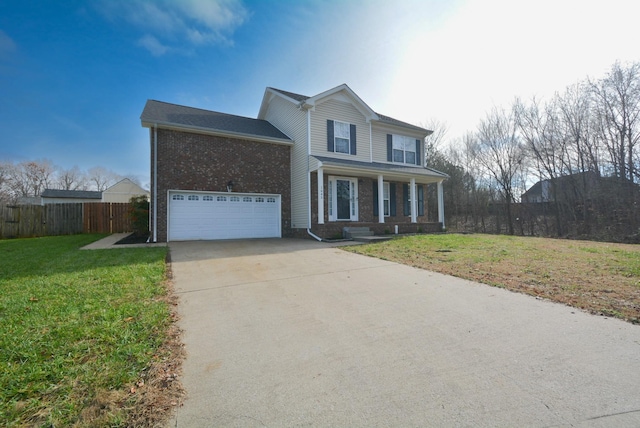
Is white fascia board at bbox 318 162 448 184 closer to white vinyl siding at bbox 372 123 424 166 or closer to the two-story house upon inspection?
the two-story house

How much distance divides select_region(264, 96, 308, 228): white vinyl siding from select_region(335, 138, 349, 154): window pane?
5.74 feet

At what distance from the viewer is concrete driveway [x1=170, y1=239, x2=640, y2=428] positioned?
173cm

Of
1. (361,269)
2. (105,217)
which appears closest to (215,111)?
(105,217)

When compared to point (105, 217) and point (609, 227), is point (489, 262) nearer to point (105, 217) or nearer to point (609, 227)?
point (609, 227)

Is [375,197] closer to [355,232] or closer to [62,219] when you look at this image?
[355,232]

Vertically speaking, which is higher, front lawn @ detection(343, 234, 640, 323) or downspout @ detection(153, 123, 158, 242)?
downspout @ detection(153, 123, 158, 242)

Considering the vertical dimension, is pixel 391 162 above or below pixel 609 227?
above

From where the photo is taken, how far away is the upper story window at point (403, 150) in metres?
15.1

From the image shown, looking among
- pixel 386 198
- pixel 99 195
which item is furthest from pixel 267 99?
pixel 99 195

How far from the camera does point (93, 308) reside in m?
3.34

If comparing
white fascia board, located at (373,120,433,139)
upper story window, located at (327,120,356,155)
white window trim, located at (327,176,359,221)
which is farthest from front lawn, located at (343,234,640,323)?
white fascia board, located at (373,120,433,139)

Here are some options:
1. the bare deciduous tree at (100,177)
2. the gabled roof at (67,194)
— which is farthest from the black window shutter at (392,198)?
the bare deciduous tree at (100,177)

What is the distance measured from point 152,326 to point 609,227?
59.3 feet

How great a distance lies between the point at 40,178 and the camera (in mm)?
35000
